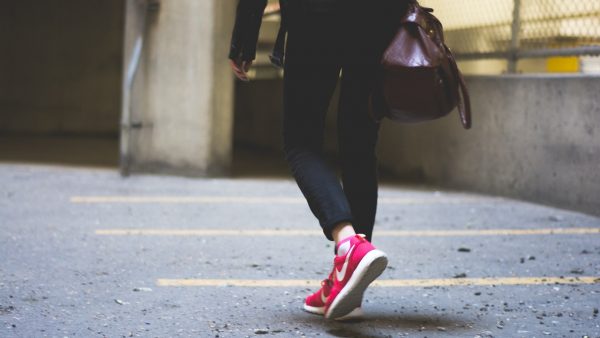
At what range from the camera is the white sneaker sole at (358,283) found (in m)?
3.42

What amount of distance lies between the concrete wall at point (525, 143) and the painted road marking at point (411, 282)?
8.22ft

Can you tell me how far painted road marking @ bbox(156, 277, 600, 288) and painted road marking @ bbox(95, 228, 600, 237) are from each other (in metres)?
1.43

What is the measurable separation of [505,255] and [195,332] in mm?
2412

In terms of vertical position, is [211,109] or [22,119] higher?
[211,109]

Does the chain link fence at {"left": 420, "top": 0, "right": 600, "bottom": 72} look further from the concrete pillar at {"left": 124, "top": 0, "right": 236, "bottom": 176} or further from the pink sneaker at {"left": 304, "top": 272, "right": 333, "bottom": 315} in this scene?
the pink sneaker at {"left": 304, "top": 272, "right": 333, "bottom": 315}

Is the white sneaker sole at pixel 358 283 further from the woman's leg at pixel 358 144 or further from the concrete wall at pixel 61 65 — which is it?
the concrete wall at pixel 61 65

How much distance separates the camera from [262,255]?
17.6 feet

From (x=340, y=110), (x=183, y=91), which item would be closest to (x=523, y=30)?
(x=183, y=91)

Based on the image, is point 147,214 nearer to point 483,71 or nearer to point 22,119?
point 483,71

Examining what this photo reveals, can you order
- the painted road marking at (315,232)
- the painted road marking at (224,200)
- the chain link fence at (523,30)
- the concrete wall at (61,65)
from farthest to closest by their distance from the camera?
1. the concrete wall at (61,65)
2. the painted road marking at (224,200)
3. the chain link fence at (523,30)
4. the painted road marking at (315,232)

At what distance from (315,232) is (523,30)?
3049mm

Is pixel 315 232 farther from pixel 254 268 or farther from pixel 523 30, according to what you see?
pixel 523 30

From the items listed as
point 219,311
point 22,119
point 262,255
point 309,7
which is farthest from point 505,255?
point 22,119

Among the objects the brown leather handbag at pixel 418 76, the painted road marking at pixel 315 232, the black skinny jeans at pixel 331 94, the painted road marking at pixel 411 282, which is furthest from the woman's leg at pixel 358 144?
the painted road marking at pixel 315 232
